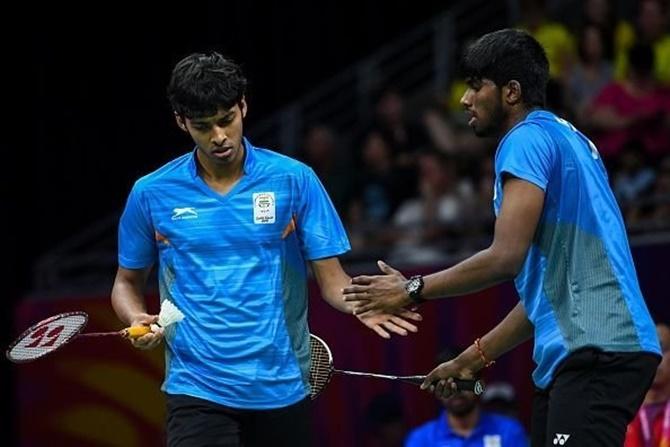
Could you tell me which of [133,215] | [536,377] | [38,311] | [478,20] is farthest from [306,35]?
[536,377]

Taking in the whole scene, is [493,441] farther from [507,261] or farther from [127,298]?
[507,261]

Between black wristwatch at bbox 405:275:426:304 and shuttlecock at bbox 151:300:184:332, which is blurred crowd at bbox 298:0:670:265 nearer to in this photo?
shuttlecock at bbox 151:300:184:332

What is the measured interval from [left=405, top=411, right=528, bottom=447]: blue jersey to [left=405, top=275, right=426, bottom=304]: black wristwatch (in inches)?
152

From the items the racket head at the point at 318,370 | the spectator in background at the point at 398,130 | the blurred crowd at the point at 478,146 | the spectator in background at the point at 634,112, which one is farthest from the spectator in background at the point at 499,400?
the racket head at the point at 318,370

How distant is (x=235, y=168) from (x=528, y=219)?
1464 millimetres

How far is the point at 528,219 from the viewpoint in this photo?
5.51 metres

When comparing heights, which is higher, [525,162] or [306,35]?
[306,35]

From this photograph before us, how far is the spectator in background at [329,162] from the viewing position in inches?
506

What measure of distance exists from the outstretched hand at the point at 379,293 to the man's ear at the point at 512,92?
734 millimetres

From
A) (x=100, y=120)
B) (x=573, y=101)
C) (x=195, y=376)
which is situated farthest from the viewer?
(x=100, y=120)

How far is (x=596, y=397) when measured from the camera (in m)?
5.49

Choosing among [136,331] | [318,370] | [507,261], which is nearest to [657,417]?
[318,370]

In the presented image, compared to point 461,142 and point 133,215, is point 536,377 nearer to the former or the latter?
point 133,215

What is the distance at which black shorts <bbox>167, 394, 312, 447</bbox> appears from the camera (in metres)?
6.31
